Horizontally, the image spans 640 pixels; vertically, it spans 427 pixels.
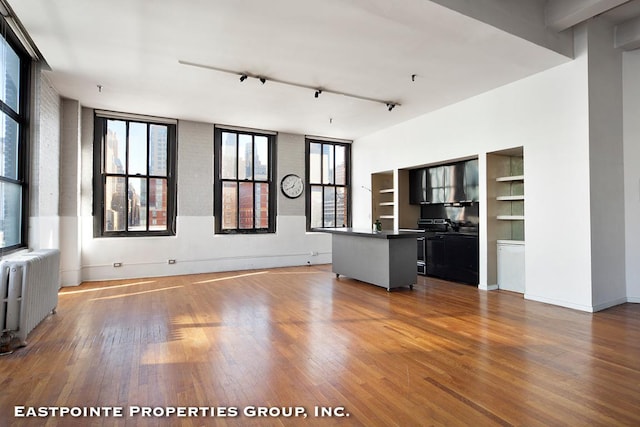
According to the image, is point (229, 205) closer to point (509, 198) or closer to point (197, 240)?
point (197, 240)

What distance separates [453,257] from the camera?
19.9 feet

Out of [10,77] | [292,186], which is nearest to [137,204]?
[10,77]

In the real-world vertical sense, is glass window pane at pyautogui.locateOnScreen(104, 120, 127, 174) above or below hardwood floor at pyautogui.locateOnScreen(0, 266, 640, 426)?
above

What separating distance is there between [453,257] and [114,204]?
6277mm

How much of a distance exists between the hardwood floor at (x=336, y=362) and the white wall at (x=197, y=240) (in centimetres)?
185

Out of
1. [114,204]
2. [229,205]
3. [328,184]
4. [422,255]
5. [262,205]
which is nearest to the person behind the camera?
[114,204]

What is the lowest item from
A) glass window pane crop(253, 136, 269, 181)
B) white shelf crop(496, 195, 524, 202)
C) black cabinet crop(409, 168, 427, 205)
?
white shelf crop(496, 195, 524, 202)

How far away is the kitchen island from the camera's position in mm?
5258

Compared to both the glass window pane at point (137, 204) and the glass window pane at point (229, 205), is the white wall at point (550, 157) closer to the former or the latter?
Result: the glass window pane at point (229, 205)

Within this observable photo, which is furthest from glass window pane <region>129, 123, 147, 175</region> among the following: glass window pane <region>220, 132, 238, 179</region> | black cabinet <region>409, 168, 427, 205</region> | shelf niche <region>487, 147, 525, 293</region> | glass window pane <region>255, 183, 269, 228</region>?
shelf niche <region>487, 147, 525, 293</region>

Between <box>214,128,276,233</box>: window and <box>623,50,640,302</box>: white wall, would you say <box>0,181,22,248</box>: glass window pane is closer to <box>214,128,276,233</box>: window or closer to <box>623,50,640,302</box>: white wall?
<box>214,128,276,233</box>: window

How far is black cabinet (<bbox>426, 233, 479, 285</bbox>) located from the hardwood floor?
1.09 meters

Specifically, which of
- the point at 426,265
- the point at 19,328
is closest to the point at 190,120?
the point at 19,328

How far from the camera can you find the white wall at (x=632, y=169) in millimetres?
4617
